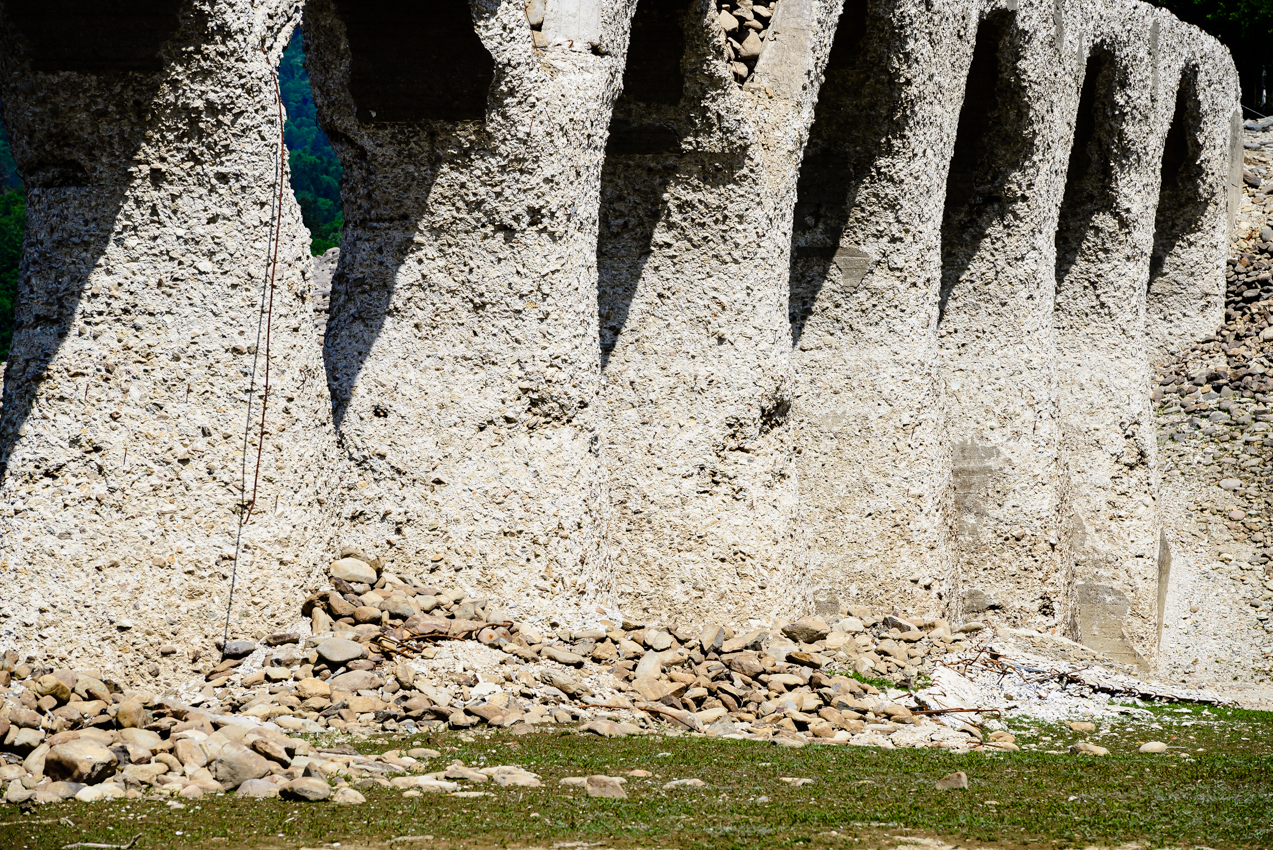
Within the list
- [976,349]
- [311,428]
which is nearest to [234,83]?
[311,428]

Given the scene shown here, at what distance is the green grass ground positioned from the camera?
148 inches

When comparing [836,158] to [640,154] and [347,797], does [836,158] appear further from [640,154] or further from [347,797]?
[347,797]

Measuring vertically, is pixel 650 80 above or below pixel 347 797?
above

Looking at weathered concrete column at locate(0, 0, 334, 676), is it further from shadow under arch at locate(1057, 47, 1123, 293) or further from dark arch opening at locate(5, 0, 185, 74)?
shadow under arch at locate(1057, 47, 1123, 293)

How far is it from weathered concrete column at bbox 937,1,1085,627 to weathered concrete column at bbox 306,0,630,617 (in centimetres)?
514

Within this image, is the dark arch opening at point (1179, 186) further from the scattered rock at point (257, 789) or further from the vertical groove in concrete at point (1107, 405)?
the scattered rock at point (257, 789)

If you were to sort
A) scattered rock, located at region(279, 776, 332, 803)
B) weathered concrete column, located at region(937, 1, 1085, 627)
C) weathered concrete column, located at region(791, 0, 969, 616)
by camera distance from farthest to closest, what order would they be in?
weathered concrete column, located at region(937, 1, 1085, 627) < weathered concrete column, located at region(791, 0, 969, 616) < scattered rock, located at region(279, 776, 332, 803)

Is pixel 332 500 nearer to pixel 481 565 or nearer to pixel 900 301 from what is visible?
pixel 481 565

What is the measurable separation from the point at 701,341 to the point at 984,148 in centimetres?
412

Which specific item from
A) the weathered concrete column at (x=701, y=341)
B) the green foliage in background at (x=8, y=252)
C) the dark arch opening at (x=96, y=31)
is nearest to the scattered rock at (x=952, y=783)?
the weathered concrete column at (x=701, y=341)

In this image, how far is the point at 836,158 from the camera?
30.9 feet

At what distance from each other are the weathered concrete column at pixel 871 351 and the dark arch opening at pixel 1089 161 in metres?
3.23

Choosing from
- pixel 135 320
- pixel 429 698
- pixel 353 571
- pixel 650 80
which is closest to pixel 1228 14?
Answer: pixel 650 80

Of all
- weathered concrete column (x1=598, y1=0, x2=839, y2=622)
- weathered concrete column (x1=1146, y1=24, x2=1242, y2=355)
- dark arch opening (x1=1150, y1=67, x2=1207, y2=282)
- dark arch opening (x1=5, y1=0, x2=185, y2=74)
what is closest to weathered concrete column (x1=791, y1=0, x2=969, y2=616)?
weathered concrete column (x1=598, y1=0, x2=839, y2=622)
